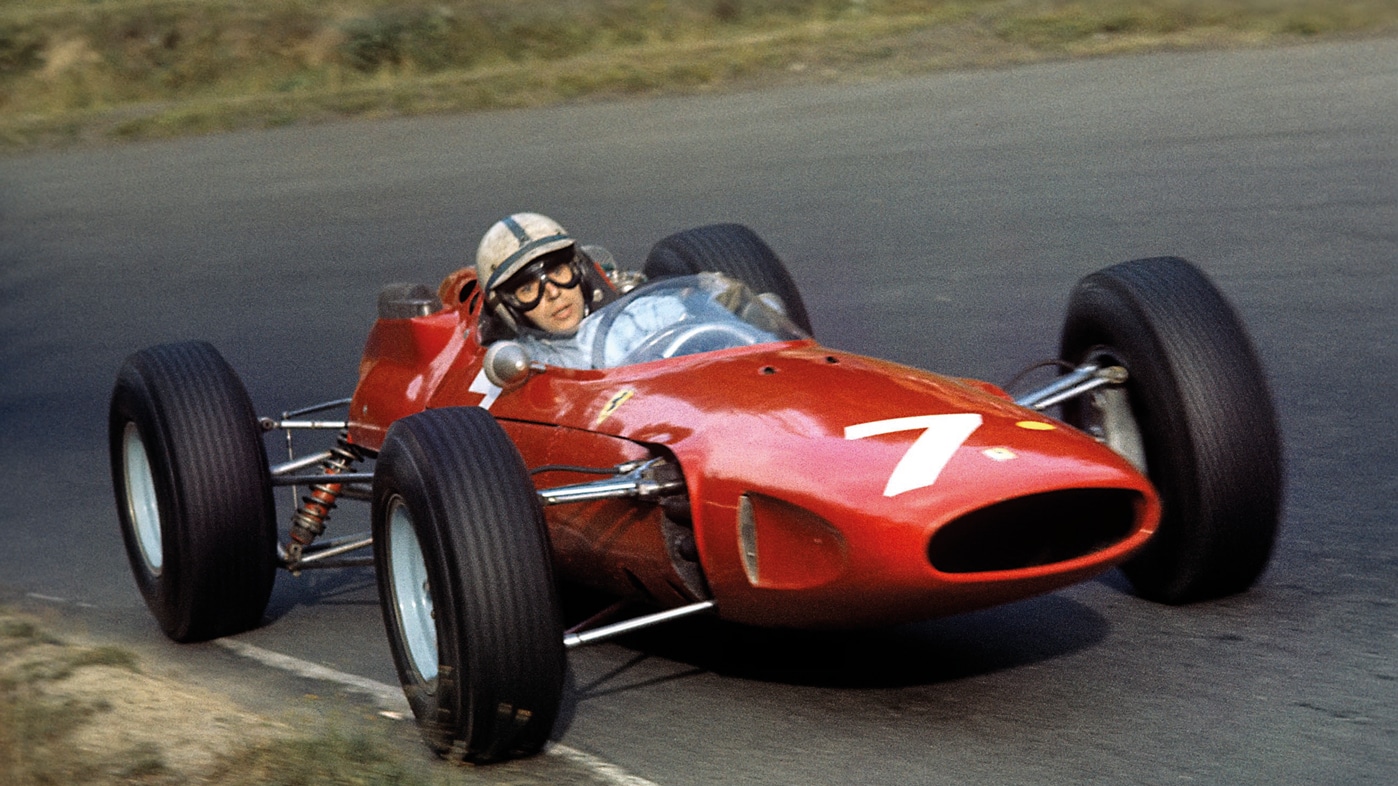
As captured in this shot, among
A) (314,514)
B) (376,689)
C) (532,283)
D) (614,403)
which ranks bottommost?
(376,689)

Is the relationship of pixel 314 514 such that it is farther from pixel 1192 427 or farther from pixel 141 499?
pixel 1192 427


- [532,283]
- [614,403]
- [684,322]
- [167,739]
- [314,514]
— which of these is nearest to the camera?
[167,739]

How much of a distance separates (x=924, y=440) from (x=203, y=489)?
271 cm

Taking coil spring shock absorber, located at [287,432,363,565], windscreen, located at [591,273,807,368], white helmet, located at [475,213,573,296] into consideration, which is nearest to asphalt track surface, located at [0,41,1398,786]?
coil spring shock absorber, located at [287,432,363,565]

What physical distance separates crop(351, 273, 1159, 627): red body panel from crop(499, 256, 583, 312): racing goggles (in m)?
0.39

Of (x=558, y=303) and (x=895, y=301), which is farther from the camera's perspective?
(x=895, y=301)

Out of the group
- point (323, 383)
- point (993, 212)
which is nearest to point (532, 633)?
point (323, 383)

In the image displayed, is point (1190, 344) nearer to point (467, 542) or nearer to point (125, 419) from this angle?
point (467, 542)

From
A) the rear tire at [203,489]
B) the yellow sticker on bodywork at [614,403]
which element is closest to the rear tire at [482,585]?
the yellow sticker on bodywork at [614,403]

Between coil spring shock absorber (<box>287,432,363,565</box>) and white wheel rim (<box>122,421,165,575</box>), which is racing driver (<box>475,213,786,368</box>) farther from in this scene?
white wheel rim (<box>122,421,165,575</box>)

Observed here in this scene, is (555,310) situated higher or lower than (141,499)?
higher

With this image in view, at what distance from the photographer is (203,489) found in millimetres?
6234

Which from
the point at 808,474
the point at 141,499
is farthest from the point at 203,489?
the point at 808,474

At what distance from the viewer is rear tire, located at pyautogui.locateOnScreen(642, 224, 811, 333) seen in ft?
24.1
